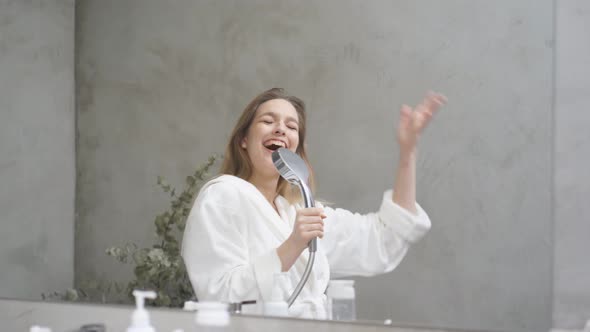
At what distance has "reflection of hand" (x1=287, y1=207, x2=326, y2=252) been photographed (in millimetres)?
1312

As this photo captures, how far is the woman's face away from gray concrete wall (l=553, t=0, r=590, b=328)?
464mm

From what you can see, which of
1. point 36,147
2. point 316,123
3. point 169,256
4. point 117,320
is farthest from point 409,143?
point 36,147

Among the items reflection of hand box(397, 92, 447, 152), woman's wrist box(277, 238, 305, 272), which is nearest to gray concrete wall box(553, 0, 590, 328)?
reflection of hand box(397, 92, 447, 152)

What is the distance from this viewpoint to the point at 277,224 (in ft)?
4.38

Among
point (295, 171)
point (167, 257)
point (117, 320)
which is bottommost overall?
point (117, 320)

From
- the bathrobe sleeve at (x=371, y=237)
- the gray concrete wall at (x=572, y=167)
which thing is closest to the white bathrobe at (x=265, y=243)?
the bathrobe sleeve at (x=371, y=237)

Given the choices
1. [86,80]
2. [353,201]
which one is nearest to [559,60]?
[353,201]

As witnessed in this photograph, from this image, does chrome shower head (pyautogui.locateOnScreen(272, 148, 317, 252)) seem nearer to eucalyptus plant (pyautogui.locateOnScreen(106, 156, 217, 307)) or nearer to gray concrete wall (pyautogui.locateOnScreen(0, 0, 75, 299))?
eucalyptus plant (pyautogui.locateOnScreen(106, 156, 217, 307))

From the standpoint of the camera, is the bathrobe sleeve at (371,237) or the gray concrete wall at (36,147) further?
the gray concrete wall at (36,147)

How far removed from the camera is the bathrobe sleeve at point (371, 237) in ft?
4.06

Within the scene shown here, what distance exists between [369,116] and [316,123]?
0.10 meters

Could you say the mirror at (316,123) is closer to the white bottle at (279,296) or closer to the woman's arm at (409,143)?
the woman's arm at (409,143)

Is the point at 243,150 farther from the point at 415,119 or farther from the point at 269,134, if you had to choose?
the point at 415,119

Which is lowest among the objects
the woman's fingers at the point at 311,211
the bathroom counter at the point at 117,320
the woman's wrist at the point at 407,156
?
the bathroom counter at the point at 117,320
